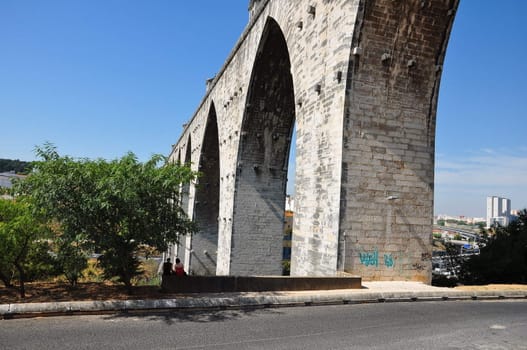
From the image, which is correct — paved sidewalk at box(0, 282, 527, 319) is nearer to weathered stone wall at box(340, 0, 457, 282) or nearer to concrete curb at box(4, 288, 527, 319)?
concrete curb at box(4, 288, 527, 319)

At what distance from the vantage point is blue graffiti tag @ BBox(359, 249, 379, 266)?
884cm

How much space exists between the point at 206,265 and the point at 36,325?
23.1 m

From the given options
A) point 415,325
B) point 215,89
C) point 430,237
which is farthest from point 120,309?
point 215,89

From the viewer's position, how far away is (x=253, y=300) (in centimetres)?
631

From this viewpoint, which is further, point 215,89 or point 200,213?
point 200,213

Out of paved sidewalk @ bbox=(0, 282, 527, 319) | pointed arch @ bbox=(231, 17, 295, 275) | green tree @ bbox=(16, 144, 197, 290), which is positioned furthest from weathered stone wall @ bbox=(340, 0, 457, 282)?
pointed arch @ bbox=(231, 17, 295, 275)

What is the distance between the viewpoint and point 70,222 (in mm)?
6461

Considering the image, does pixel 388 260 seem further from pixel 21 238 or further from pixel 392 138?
pixel 21 238

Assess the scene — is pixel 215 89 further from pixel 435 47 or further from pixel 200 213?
pixel 435 47

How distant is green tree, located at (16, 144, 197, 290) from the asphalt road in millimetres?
1502

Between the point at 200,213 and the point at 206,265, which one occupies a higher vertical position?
the point at 200,213

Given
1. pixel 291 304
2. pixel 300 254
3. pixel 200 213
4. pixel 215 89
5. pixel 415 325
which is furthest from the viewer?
pixel 200 213

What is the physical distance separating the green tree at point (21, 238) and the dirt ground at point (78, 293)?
27 centimetres

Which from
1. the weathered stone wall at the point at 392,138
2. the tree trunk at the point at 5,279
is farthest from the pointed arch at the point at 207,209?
the tree trunk at the point at 5,279
